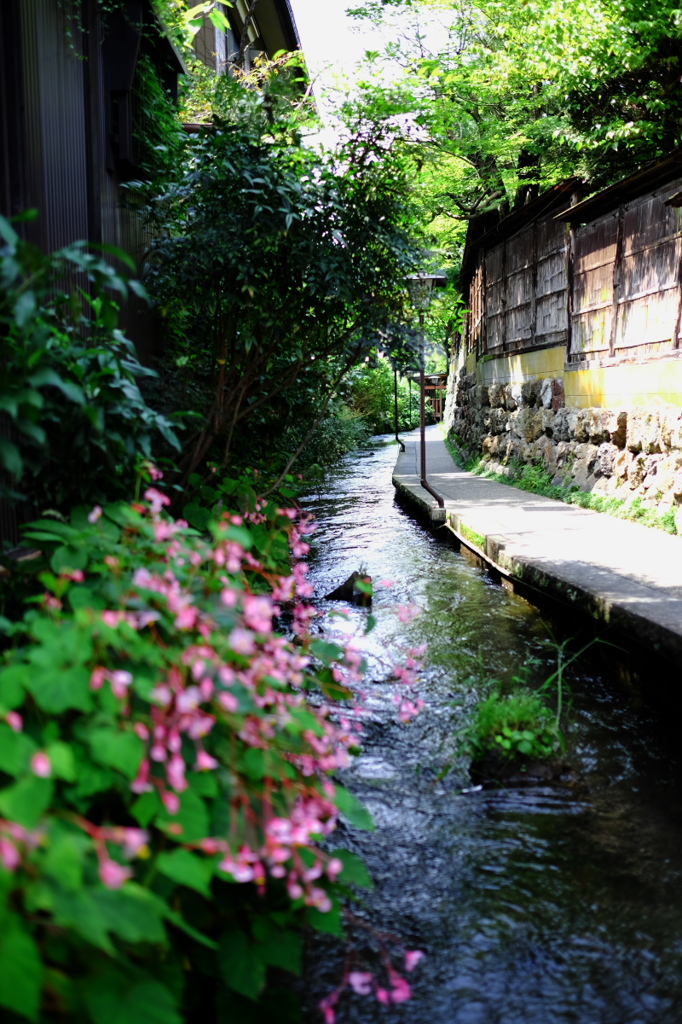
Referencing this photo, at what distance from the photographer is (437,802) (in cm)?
344

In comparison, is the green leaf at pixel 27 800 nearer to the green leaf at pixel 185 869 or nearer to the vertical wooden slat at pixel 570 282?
the green leaf at pixel 185 869

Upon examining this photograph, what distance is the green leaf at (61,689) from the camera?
1.65 m

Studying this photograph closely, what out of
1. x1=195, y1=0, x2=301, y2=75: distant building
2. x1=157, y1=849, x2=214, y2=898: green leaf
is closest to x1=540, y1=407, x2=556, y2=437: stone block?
x1=195, y1=0, x2=301, y2=75: distant building

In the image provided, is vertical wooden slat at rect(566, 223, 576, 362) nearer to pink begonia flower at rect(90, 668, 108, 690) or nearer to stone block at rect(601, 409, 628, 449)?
stone block at rect(601, 409, 628, 449)

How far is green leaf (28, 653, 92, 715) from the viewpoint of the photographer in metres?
1.65

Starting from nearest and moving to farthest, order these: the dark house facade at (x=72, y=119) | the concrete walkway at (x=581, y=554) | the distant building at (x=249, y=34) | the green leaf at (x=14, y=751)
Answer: the green leaf at (x=14, y=751)
the dark house facade at (x=72, y=119)
the concrete walkway at (x=581, y=554)
the distant building at (x=249, y=34)

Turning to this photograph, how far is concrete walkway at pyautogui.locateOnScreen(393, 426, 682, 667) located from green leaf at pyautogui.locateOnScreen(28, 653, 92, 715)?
3253mm

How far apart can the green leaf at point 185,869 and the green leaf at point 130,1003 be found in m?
0.19

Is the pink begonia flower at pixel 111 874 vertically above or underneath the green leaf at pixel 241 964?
above

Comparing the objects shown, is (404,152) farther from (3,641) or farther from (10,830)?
(10,830)

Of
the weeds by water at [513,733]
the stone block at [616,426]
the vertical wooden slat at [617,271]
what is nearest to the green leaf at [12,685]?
the weeds by water at [513,733]

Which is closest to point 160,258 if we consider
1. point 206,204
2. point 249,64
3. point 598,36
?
point 206,204

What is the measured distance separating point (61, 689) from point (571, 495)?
914 centimetres

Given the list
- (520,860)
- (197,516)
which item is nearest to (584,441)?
(197,516)
